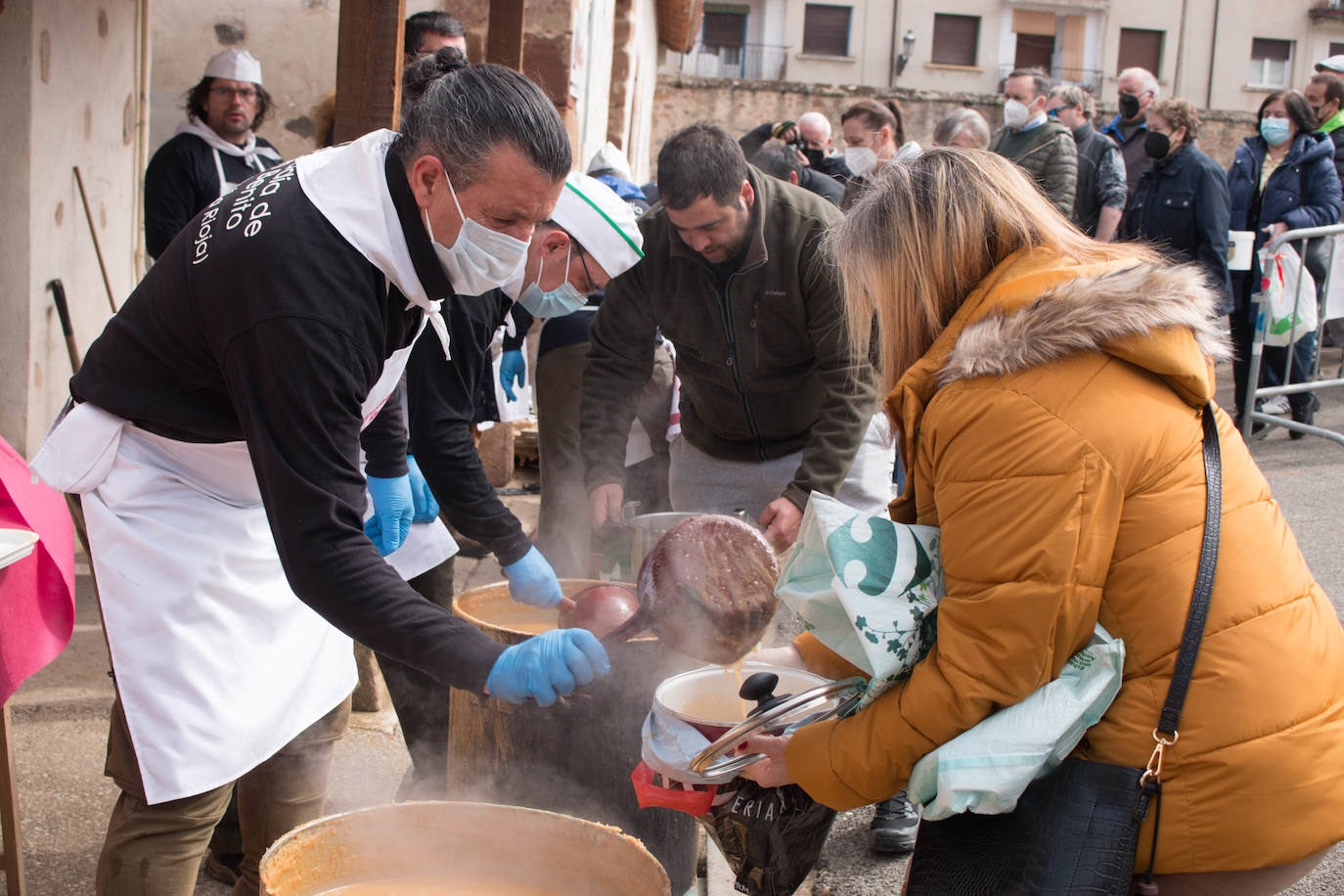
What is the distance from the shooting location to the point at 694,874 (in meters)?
2.95

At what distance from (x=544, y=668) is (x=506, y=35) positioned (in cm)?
365

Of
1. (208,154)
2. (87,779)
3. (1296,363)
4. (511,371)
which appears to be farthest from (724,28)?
(87,779)

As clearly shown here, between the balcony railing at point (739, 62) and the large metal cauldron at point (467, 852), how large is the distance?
1423 inches

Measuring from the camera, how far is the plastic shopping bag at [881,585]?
172 centimetres

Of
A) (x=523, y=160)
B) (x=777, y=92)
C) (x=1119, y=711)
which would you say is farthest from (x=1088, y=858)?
(x=777, y=92)

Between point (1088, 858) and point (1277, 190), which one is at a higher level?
point (1277, 190)

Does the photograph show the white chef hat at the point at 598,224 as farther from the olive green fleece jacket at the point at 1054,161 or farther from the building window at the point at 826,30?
the building window at the point at 826,30

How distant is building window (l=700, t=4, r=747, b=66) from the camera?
38.0 meters

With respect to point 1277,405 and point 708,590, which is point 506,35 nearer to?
point 708,590

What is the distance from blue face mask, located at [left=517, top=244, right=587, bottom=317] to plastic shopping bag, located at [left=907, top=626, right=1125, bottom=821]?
5.78ft

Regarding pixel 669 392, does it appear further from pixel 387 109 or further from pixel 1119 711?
pixel 1119 711

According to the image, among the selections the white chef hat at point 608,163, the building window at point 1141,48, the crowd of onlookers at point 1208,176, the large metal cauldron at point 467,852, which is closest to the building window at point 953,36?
the building window at point 1141,48

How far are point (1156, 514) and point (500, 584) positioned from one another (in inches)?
77.1

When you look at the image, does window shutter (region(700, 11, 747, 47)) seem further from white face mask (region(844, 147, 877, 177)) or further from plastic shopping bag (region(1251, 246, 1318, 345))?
plastic shopping bag (region(1251, 246, 1318, 345))
